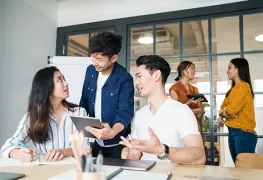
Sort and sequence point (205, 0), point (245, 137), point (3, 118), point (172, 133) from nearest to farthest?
point (172, 133)
point (245, 137)
point (3, 118)
point (205, 0)

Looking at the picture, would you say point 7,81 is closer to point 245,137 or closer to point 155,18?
point 155,18

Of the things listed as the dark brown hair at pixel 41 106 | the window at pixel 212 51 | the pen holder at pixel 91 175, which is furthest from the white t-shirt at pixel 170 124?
the window at pixel 212 51

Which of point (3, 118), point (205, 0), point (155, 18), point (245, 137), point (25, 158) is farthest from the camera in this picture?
point (155, 18)

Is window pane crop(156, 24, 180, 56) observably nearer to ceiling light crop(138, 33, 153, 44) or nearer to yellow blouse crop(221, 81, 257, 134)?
ceiling light crop(138, 33, 153, 44)

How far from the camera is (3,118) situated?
2.54 metres

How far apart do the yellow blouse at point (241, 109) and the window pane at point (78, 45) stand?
199cm

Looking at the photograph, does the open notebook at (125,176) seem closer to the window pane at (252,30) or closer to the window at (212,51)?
the window at (212,51)

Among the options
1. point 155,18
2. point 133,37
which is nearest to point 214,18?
point 155,18

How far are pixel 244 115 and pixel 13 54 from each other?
2390 mm

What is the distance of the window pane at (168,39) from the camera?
2.98 meters

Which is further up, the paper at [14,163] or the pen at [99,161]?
the pen at [99,161]

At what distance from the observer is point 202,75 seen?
2965 mm

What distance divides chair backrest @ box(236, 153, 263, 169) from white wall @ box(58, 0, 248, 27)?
203cm

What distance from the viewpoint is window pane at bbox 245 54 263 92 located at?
2.72 meters
